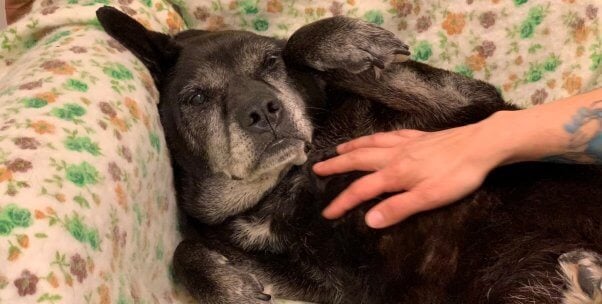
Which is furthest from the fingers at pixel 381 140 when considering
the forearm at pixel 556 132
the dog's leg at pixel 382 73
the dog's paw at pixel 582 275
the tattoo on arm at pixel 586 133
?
the dog's paw at pixel 582 275

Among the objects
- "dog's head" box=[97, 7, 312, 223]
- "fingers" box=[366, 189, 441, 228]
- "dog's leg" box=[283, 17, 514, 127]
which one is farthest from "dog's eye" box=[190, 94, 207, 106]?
"fingers" box=[366, 189, 441, 228]

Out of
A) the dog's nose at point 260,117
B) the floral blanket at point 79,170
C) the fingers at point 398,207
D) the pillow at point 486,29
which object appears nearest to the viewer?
the floral blanket at point 79,170

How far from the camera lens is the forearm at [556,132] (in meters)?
1.47

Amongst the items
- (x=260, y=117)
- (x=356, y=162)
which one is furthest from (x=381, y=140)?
(x=260, y=117)

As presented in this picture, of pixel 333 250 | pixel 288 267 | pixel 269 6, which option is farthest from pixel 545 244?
pixel 269 6

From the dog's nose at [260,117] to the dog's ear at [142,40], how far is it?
0.44 m

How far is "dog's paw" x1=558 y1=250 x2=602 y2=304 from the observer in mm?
1335

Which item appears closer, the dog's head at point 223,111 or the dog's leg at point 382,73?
the dog's head at point 223,111

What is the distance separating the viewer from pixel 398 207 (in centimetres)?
161

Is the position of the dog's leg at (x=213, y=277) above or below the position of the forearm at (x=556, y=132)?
below

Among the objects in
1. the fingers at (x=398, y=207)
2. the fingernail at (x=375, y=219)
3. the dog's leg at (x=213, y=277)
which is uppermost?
the fingers at (x=398, y=207)

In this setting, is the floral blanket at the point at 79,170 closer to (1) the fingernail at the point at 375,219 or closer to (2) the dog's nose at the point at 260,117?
(2) the dog's nose at the point at 260,117

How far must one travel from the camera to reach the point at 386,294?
5.45 feet

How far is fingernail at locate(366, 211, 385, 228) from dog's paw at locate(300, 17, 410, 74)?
440mm
